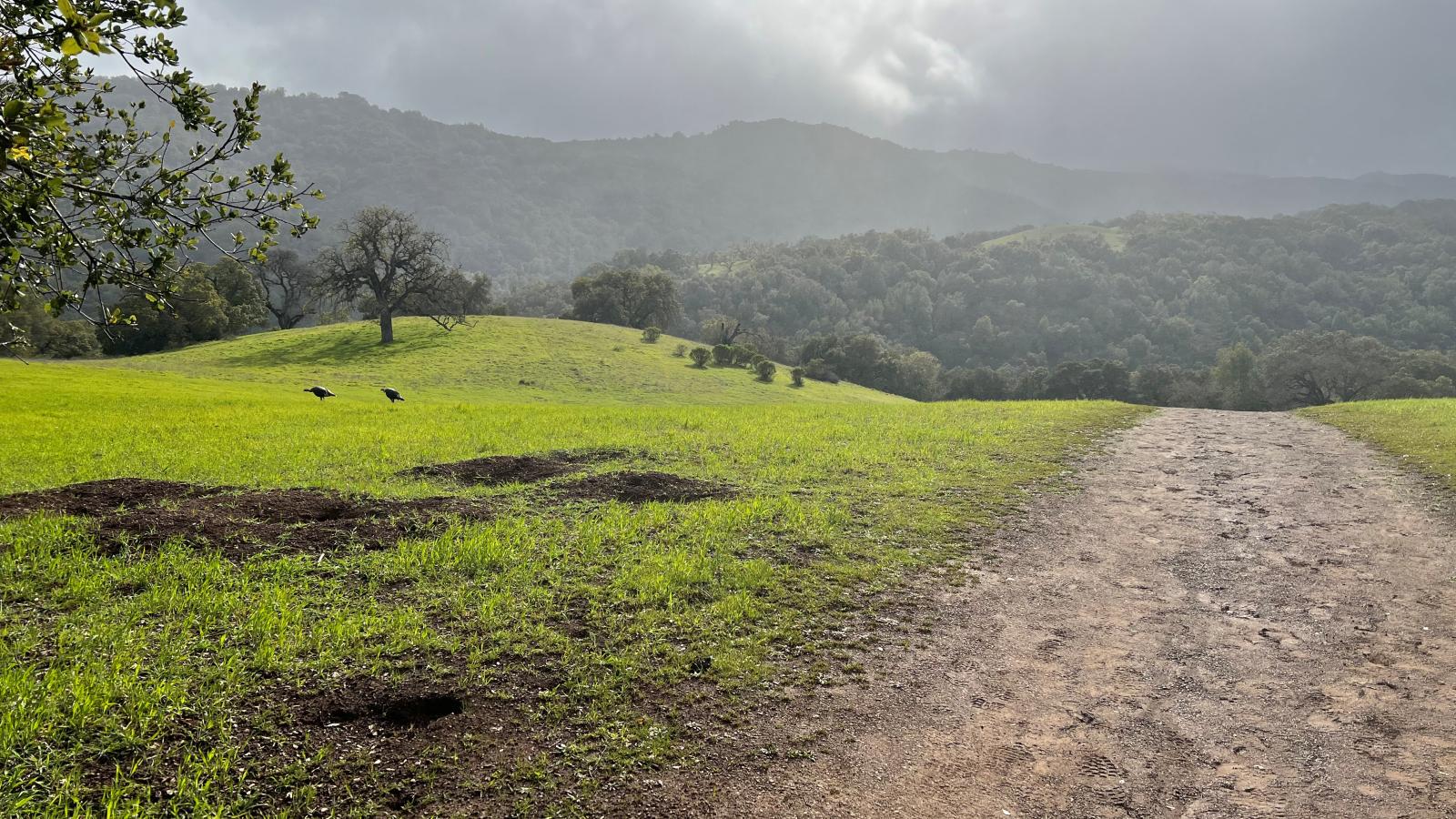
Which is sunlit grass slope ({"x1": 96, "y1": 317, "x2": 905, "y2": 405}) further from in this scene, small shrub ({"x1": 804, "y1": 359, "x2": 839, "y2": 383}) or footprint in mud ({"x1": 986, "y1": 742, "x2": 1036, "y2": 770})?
footprint in mud ({"x1": 986, "y1": 742, "x2": 1036, "y2": 770})

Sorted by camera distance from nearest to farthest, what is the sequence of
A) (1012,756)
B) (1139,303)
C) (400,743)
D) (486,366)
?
1. (400,743)
2. (1012,756)
3. (486,366)
4. (1139,303)

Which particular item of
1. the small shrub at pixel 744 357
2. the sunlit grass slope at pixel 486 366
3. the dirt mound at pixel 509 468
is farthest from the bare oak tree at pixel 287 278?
the dirt mound at pixel 509 468

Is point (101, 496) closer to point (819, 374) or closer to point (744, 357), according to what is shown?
point (744, 357)

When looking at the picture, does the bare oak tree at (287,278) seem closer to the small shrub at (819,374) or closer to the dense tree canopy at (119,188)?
the small shrub at (819,374)

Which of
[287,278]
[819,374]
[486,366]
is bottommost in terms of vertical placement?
[819,374]

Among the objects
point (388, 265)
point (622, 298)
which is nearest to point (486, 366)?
point (388, 265)

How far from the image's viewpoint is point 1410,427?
2264 centimetres

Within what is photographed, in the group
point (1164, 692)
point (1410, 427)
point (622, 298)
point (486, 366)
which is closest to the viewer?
point (1164, 692)

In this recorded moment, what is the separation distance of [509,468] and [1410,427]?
27.2m

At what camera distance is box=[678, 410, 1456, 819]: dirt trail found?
517cm

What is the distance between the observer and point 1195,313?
534 ft

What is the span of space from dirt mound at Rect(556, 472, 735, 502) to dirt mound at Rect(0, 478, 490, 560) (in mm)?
2146

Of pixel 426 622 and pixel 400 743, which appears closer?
pixel 400 743

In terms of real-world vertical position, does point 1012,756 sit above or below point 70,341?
below
